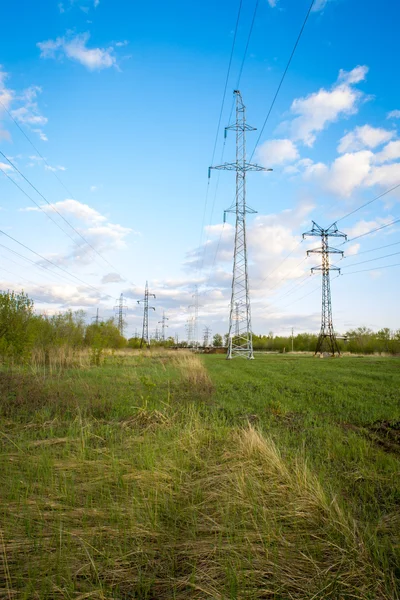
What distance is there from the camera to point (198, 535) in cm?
280

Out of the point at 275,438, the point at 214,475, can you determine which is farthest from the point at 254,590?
the point at 275,438

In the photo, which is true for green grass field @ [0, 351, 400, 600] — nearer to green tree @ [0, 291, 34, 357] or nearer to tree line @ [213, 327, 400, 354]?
green tree @ [0, 291, 34, 357]

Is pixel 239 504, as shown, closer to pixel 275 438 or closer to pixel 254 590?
pixel 254 590

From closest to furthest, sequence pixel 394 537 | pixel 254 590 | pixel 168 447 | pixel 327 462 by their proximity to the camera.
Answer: pixel 254 590 < pixel 394 537 < pixel 327 462 < pixel 168 447

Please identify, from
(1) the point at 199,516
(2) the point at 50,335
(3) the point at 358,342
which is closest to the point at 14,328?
(2) the point at 50,335

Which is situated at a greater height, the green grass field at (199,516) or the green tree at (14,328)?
the green tree at (14,328)

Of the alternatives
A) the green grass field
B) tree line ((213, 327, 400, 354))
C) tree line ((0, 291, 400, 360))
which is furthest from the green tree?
tree line ((213, 327, 400, 354))

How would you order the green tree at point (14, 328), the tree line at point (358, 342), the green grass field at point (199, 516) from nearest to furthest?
the green grass field at point (199, 516) → the green tree at point (14, 328) → the tree line at point (358, 342)

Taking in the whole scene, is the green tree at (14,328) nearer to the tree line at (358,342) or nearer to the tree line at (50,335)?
the tree line at (50,335)

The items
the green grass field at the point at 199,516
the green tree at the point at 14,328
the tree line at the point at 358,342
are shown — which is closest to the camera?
the green grass field at the point at 199,516

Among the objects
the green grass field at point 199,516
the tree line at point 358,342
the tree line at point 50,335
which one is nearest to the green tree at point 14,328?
the tree line at point 50,335

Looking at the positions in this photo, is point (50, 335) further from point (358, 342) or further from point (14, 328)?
point (358, 342)

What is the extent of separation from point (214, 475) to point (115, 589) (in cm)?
182

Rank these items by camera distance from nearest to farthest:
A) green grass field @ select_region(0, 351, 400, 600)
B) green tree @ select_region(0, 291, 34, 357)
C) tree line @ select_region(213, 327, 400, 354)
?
green grass field @ select_region(0, 351, 400, 600)
green tree @ select_region(0, 291, 34, 357)
tree line @ select_region(213, 327, 400, 354)
